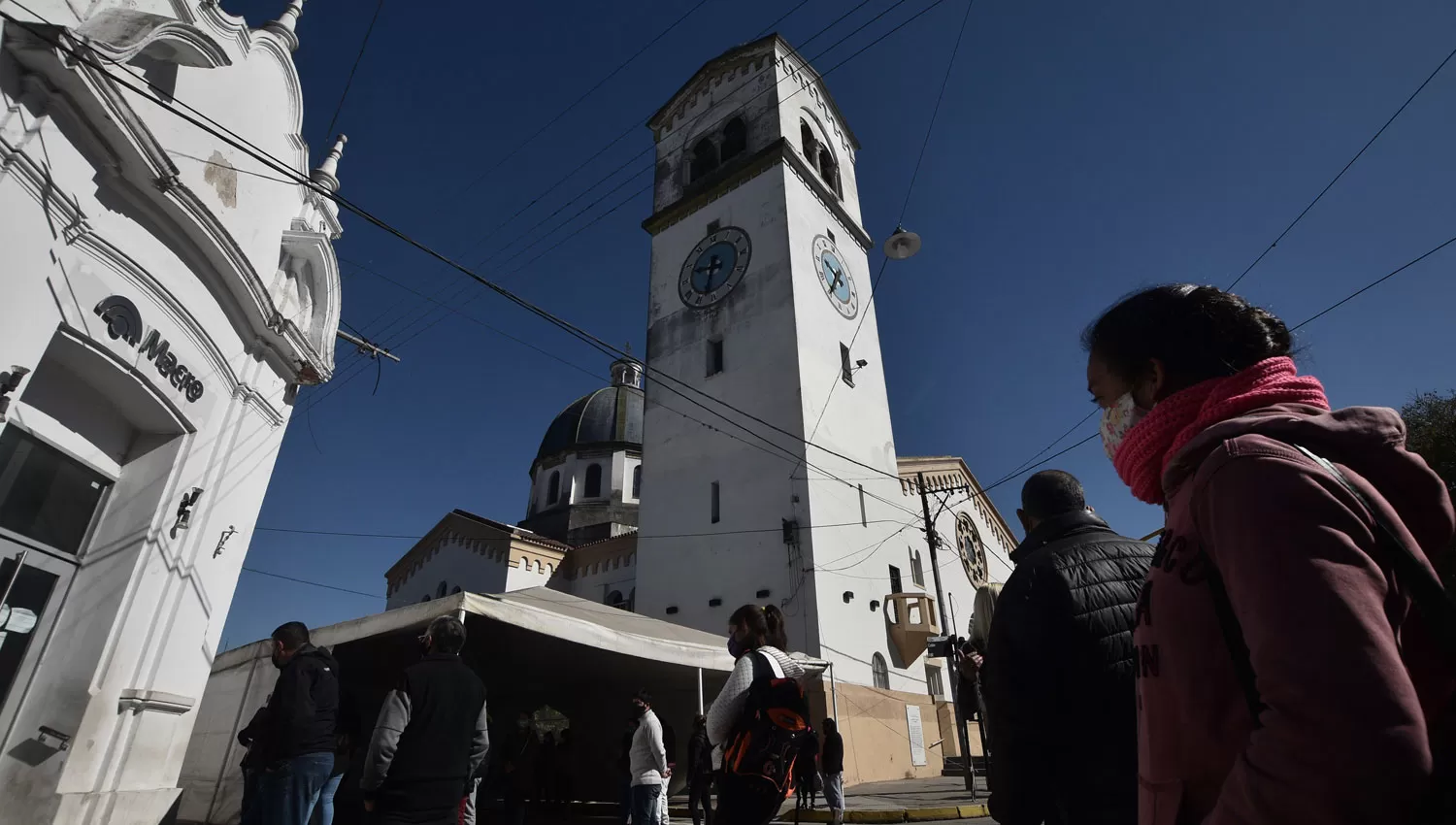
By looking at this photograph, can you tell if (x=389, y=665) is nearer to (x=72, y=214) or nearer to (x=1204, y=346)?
(x=72, y=214)

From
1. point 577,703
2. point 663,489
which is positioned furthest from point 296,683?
point 663,489

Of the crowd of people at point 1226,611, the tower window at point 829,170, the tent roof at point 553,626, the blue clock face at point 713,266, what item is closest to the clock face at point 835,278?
the blue clock face at point 713,266

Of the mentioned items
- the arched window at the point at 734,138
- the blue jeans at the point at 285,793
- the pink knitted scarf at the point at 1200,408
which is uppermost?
the arched window at the point at 734,138

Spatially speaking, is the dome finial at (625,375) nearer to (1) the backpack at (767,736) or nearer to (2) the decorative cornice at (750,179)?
(2) the decorative cornice at (750,179)

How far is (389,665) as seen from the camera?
9695 millimetres

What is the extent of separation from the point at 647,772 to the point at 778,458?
10603 mm

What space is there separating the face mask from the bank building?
6.94 meters

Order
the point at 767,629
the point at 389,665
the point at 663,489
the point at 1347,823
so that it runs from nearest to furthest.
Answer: the point at 1347,823
the point at 767,629
the point at 389,665
the point at 663,489

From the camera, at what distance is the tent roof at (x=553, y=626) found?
7414 mm

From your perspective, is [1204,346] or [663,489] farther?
[663,489]

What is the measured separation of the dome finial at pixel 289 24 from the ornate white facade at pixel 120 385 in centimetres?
110

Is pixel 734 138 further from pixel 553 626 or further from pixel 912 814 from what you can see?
pixel 912 814

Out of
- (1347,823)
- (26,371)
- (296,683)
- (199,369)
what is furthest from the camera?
(199,369)

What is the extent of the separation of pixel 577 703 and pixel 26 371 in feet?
34.8
